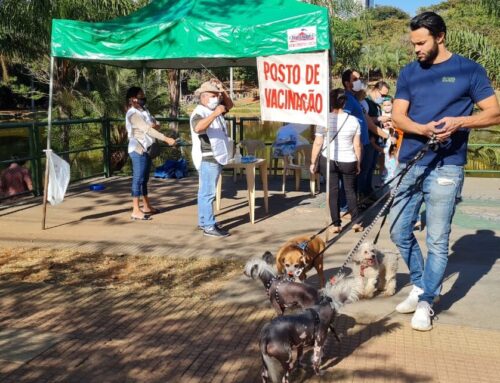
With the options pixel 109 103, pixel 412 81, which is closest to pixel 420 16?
pixel 412 81

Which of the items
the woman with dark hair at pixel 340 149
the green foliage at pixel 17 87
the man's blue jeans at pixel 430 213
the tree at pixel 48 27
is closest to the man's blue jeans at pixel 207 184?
the woman with dark hair at pixel 340 149

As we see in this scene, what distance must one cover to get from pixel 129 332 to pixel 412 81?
103 inches

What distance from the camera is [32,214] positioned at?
7652 millimetres

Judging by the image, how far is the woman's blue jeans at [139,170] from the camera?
7.12 meters

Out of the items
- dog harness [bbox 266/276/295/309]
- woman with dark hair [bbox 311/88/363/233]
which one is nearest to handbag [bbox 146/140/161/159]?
woman with dark hair [bbox 311/88/363/233]

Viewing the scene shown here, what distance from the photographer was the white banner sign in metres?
5.72

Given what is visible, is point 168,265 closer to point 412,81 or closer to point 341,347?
point 341,347

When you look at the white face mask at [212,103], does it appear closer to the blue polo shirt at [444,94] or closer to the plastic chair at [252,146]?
the blue polo shirt at [444,94]

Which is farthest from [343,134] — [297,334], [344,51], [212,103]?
[344,51]

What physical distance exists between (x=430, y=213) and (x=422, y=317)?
0.73 metres

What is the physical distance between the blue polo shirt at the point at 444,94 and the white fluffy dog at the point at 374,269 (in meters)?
0.91

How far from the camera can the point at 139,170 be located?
7.16 metres

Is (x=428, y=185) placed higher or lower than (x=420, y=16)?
lower

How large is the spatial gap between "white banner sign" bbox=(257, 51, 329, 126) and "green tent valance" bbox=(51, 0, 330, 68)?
0.15 m
